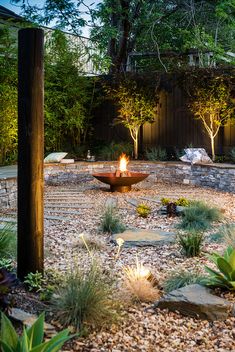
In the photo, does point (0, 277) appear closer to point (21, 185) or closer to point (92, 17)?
point (21, 185)

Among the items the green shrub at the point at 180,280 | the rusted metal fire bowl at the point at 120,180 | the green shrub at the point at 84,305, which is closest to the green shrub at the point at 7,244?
the green shrub at the point at 84,305

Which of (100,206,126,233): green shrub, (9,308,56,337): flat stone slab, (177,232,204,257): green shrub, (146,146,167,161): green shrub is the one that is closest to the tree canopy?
(146,146,167,161): green shrub

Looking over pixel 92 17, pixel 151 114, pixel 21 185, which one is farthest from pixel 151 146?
pixel 21 185

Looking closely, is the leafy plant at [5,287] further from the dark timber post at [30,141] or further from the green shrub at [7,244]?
the green shrub at [7,244]

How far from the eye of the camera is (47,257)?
4242mm

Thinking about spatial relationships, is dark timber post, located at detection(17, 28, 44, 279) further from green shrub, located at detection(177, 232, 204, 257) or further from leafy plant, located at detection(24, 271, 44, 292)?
green shrub, located at detection(177, 232, 204, 257)

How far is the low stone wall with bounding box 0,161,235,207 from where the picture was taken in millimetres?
9062

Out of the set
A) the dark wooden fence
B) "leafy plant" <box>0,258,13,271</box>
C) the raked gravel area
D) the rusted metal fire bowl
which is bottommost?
the raked gravel area

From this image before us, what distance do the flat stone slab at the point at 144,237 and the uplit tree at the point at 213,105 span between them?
5.35 m

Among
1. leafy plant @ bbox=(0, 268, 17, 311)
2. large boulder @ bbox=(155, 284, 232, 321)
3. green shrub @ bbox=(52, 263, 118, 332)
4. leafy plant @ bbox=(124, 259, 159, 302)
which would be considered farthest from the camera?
leafy plant @ bbox=(124, 259, 159, 302)

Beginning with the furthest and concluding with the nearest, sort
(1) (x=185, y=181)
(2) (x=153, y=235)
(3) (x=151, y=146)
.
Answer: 1. (3) (x=151, y=146)
2. (1) (x=185, y=181)
3. (2) (x=153, y=235)

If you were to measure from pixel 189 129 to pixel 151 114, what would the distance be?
37.1 inches

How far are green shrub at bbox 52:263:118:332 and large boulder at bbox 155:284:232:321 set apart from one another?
1.24 feet

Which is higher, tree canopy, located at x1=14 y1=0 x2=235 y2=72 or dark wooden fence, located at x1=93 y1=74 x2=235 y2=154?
tree canopy, located at x1=14 y1=0 x2=235 y2=72
